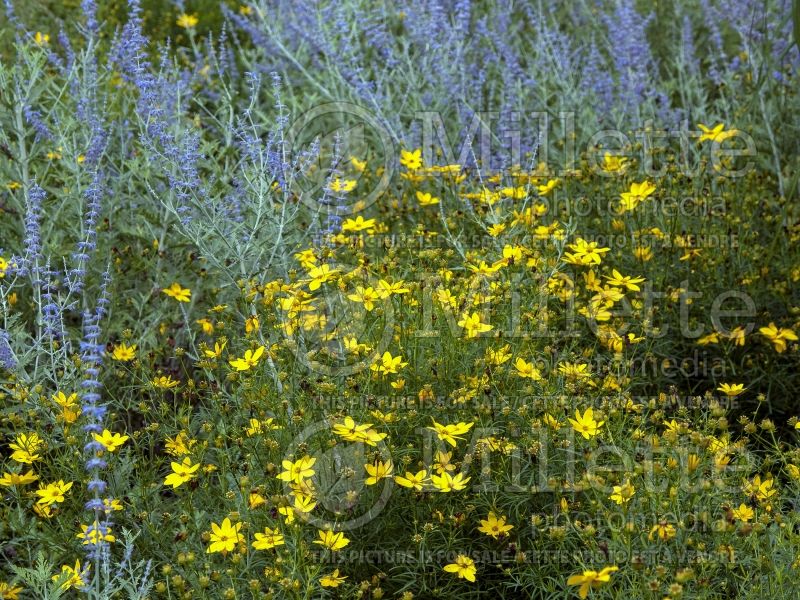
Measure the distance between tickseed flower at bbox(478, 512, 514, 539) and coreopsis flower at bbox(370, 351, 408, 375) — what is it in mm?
455

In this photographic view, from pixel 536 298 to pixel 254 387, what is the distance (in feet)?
3.04

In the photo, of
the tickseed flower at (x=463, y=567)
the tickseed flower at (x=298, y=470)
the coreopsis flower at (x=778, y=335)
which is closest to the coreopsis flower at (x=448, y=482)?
the tickseed flower at (x=463, y=567)

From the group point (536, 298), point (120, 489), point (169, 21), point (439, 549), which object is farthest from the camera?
point (169, 21)

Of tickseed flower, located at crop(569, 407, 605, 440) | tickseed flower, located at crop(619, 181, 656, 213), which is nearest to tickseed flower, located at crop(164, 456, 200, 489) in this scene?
tickseed flower, located at crop(569, 407, 605, 440)

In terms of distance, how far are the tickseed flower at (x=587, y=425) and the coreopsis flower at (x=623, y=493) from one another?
24 cm

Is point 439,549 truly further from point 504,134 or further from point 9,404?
point 504,134

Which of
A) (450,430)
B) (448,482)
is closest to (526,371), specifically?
(450,430)

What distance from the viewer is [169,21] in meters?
6.63

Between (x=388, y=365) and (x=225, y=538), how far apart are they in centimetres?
62

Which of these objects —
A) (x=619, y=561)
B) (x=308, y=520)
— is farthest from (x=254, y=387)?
(x=619, y=561)

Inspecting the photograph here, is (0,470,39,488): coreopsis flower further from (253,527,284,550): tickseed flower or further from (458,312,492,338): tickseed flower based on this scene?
(458,312,492,338): tickseed flower

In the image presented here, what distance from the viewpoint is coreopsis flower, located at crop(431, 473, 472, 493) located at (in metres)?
2.40

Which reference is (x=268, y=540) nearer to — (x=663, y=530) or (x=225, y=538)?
(x=225, y=538)

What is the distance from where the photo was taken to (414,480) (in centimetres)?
245
